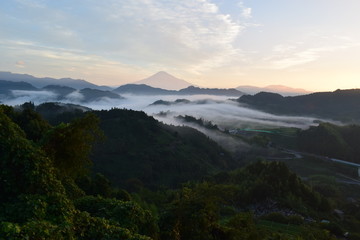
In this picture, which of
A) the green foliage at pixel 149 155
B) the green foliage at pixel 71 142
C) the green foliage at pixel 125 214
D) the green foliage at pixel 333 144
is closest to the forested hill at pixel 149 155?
the green foliage at pixel 149 155

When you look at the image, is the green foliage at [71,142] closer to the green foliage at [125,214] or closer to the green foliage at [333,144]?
the green foliage at [125,214]

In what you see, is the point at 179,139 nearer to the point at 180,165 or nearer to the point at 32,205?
the point at 180,165

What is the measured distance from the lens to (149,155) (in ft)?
540

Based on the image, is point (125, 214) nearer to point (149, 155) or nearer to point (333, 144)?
point (149, 155)

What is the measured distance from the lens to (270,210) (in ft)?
257

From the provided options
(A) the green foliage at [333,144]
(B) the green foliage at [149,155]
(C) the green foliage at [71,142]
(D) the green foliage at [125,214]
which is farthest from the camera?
(A) the green foliage at [333,144]

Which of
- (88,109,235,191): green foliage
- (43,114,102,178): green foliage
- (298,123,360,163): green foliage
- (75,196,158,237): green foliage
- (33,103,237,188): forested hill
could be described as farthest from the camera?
(298,123,360,163): green foliage

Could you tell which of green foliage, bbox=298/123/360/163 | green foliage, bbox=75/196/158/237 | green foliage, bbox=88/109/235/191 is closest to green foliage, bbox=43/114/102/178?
green foliage, bbox=75/196/158/237

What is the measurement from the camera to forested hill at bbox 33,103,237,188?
142m

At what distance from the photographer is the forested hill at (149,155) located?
142m

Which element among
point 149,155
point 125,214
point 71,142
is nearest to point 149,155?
point 149,155

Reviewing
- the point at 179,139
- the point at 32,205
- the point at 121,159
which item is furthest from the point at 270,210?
the point at 179,139

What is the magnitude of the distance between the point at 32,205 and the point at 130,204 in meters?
5.08

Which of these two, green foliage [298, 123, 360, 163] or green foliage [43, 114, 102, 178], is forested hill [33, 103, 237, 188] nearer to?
green foliage [298, 123, 360, 163]
